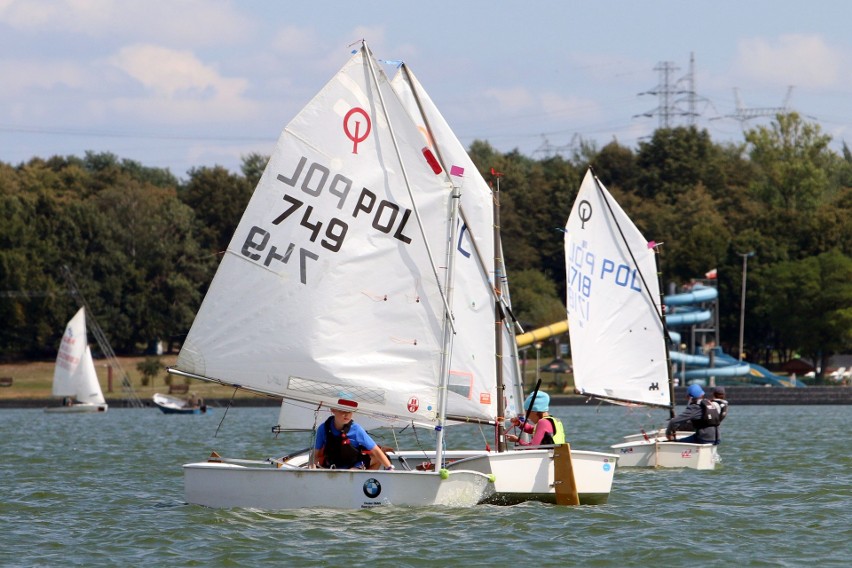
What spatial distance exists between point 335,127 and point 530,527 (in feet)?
22.2

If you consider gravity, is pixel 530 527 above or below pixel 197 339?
below

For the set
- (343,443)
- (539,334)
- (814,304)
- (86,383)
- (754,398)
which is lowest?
(343,443)

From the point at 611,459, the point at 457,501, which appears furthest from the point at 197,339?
the point at 611,459

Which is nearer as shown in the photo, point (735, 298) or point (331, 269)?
point (331, 269)

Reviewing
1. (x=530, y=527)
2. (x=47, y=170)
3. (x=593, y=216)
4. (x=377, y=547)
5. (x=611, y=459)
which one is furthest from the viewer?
(x=47, y=170)

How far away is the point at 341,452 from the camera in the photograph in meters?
22.4

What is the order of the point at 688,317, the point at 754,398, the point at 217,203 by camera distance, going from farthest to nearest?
the point at 217,203 → the point at 688,317 → the point at 754,398

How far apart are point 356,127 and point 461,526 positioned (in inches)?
247

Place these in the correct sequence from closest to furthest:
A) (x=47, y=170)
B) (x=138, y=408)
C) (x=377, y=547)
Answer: (x=377, y=547) < (x=138, y=408) < (x=47, y=170)

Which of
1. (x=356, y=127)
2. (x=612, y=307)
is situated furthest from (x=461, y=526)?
(x=612, y=307)

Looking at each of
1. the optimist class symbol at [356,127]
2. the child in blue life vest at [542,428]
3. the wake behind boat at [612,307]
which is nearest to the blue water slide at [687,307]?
the wake behind boat at [612,307]

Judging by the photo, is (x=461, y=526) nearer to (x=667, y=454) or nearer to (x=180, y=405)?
(x=667, y=454)

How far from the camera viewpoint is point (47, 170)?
13750 centimetres

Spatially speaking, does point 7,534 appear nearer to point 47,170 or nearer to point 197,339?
point 197,339
